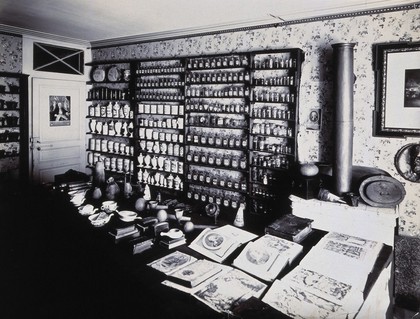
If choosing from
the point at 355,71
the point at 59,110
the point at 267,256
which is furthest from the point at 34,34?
the point at 267,256

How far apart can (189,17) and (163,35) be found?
1.22 m

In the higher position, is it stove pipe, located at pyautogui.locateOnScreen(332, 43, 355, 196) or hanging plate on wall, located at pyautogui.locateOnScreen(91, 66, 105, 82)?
hanging plate on wall, located at pyautogui.locateOnScreen(91, 66, 105, 82)

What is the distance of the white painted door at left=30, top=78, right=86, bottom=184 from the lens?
6441 mm

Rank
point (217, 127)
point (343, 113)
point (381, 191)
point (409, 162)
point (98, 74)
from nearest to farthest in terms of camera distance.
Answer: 1. point (381, 191)
2. point (343, 113)
3. point (409, 162)
4. point (217, 127)
5. point (98, 74)

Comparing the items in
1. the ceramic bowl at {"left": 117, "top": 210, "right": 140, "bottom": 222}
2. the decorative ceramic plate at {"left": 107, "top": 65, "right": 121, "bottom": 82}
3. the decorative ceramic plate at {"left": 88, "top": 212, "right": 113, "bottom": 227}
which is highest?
the decorative ceramic plate at {"left": 107, "top": 65, "right": 121, "bottom": 82}

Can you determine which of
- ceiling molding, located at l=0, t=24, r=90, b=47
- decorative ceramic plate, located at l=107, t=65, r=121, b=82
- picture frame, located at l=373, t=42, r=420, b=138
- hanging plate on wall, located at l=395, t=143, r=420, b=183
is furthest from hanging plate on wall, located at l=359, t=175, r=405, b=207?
ceiling molding, located at l=0, t=24, r=90, b=47

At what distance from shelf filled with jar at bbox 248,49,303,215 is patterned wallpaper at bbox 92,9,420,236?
0.58 feet

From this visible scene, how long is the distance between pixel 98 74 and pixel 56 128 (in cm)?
137

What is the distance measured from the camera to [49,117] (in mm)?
6625

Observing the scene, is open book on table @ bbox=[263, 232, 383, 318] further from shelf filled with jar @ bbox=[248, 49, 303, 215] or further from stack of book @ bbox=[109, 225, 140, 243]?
shelf filled with jar @ bbox=[248, 49, 303, 215]

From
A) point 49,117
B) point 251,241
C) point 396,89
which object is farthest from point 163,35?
point 251,241

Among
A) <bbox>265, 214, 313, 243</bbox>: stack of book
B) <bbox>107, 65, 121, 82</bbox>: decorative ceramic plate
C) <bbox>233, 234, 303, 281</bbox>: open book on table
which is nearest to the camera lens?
<bbox>233, 234, 303, 281</bbox>: open book on table

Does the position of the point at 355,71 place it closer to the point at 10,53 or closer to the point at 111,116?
the point at 111,116

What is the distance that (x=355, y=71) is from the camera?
4.28 metres
